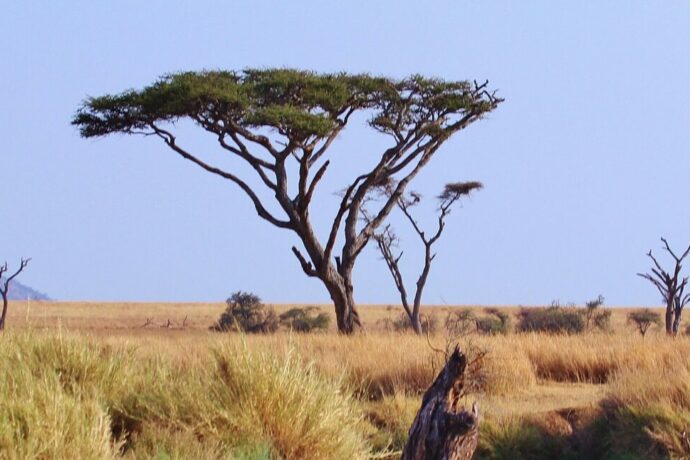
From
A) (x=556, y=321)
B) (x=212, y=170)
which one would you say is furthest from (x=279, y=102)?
(x=556, y=321)

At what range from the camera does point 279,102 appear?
2311 centimetres

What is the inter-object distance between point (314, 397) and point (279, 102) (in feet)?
48.3

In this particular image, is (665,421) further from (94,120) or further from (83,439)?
(94,120)

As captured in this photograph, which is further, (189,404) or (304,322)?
(304,322)

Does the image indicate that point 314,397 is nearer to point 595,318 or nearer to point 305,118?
point 305,118

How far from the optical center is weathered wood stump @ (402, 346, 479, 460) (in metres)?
6.62

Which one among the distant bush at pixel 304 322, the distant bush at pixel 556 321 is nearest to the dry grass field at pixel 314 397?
the distant bush at pixel 556 321

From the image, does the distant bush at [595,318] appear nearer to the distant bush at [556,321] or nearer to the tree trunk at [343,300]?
the distant bush at [556,321]

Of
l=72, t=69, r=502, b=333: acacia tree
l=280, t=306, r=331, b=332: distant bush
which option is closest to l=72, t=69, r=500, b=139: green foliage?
l=72, t=69, r=502, b=333: acacia tree

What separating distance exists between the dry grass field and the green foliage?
17.8ft

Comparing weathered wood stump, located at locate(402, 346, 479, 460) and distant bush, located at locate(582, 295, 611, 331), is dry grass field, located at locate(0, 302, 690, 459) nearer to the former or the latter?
weathered wood stump, located at locate(402, 346, 479, 460)

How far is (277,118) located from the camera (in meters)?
21.0

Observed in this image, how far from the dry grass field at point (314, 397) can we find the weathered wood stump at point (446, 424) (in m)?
1.34

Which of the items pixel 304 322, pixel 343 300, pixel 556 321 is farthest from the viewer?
pixel 304 322
